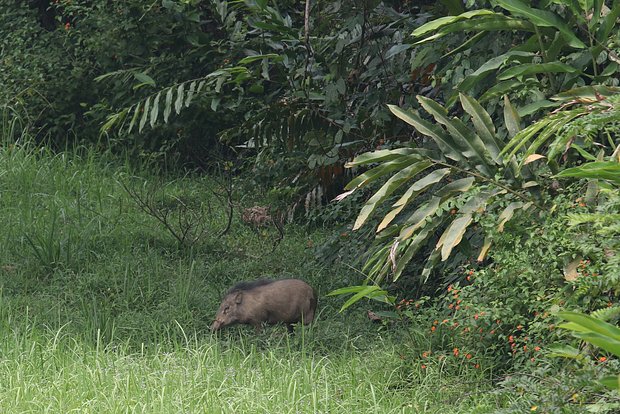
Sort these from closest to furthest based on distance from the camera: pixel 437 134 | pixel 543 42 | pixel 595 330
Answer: pixel 595 330, pixel 437 134, pixel 543 42

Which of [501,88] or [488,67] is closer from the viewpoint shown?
[488,67]

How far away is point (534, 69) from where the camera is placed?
4.88 meters

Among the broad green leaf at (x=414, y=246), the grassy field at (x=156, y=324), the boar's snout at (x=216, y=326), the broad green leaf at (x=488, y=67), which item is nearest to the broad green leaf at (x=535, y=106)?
the broad green leaf at (x=488, y=67)

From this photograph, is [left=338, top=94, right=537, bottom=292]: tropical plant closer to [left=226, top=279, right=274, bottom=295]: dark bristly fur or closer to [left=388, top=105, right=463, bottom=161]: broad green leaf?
[left=388, top=105, right=463, bottom=161]: broad green leaf

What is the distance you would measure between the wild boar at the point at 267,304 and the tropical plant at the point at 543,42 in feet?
4.90

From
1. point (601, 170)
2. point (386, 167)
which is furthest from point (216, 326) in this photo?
point (601, 170)

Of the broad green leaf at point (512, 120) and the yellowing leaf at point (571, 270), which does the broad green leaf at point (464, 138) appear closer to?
the broad green leaf at point (512, 120)

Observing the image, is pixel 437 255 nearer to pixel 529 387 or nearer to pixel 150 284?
pixel 529 387

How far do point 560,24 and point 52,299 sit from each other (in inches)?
134

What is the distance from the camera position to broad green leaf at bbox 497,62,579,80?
16.0 ft

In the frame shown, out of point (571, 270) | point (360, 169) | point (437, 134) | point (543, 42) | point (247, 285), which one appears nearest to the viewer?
point (571, 270)

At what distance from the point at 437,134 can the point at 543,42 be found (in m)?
0.78

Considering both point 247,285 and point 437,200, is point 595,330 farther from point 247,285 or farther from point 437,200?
point 247,285

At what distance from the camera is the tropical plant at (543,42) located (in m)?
4.86
